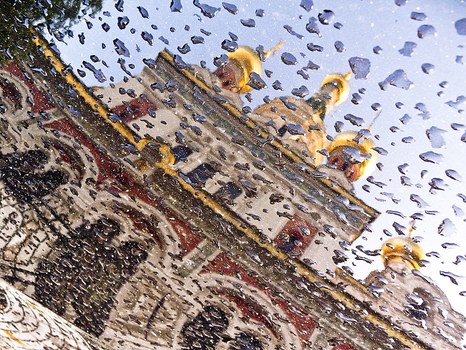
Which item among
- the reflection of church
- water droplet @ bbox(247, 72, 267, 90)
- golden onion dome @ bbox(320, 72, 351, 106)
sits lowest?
the reflection of church

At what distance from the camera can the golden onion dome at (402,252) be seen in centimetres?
1469

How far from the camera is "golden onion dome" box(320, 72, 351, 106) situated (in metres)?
22.2

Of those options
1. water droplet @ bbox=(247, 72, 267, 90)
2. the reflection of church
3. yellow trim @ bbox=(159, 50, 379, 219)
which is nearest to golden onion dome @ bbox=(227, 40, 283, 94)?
yellow trim @ bbox=(159, 50, 379, 219)

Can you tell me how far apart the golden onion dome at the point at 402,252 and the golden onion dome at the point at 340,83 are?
9546 mm

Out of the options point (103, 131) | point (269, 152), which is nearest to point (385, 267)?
point (269, 152)

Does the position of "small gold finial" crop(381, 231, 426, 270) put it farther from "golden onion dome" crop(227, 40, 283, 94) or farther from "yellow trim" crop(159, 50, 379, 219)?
"golden onion dome" crop(227, 40, 283, 94)

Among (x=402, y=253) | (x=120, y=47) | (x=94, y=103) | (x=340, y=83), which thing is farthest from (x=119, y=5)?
(x=340, y=83)

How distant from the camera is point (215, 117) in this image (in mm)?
11141

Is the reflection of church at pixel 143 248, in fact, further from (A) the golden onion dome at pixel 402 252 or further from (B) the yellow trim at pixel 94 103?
(A) the golden onion dome at pixel 402 252

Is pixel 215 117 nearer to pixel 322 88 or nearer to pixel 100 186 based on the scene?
pixel 100 186

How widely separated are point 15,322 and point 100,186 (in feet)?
13.9

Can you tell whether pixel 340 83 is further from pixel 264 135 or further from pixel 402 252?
pixel 264 135

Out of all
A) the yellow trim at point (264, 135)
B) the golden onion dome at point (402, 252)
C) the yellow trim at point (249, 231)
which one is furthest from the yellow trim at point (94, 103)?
the golden onion dome at point (402, 252)

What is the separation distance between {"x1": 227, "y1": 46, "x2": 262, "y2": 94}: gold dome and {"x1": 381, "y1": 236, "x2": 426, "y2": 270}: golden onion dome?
29.9 feet
